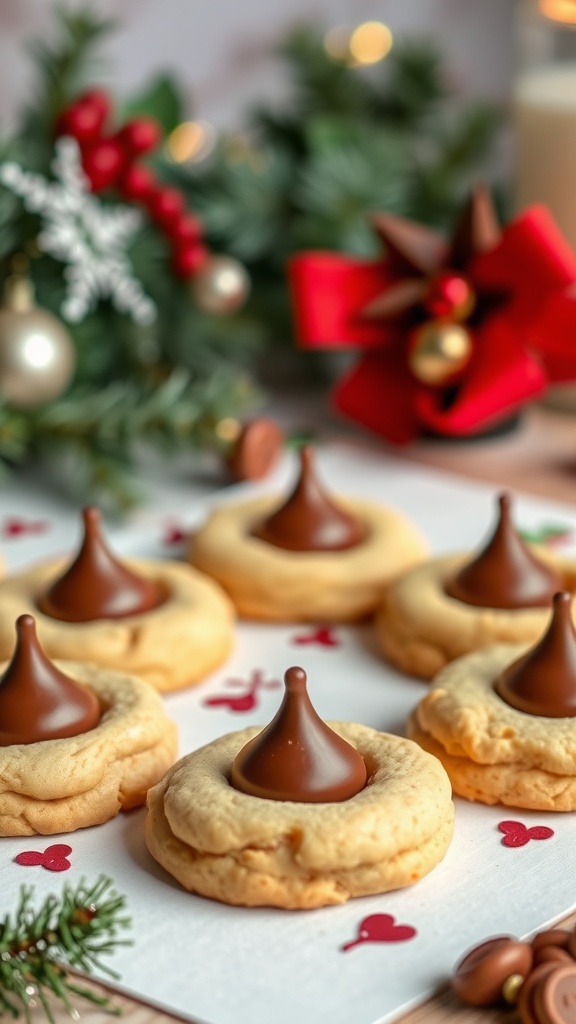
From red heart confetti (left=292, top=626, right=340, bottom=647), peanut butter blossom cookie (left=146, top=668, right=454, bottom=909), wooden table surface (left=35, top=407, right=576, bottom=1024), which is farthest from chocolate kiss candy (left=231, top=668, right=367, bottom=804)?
wooden table surface (left=35, top=407, right=576, bottom=1024)

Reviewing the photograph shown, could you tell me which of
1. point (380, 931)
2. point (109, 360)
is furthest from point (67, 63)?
point (380, 931)

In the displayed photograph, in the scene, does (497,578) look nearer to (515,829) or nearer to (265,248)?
(515,829)

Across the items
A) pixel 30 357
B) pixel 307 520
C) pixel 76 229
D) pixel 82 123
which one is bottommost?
pixel 307 520

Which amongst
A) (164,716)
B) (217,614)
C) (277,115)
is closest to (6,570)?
(217,614)

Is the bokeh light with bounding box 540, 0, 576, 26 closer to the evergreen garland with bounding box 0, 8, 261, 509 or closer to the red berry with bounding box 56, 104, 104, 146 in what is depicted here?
the evergreen garland with bounding box 0, 8, 261, 509

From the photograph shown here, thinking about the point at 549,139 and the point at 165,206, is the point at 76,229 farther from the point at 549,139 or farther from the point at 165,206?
the point at 549,139

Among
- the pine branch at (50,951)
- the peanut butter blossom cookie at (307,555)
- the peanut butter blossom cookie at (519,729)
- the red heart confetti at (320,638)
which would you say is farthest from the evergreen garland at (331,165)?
the pine branch at (50,951)
